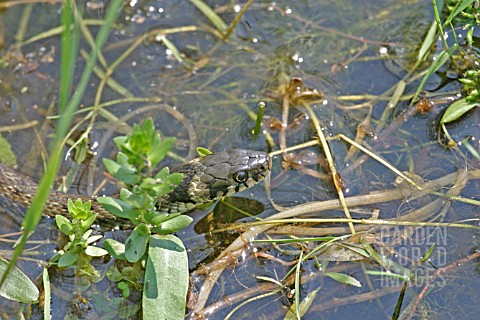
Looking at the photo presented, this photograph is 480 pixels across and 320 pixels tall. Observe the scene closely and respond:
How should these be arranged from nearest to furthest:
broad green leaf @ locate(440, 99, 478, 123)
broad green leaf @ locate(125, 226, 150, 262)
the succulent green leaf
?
1. the succulent green leaf
2. broad green leaf @ locate(125, 226, 150, 262)
3. broad green leaf @ locate(440, 99, 478, 123)

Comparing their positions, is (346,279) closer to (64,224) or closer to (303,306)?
(303,306)

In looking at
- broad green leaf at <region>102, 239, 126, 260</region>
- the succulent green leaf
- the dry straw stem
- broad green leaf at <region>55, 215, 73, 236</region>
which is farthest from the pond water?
the succulent green leaf

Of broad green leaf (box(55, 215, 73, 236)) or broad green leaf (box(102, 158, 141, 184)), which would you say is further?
broad green leaf (box(55, 215, 73, 236))

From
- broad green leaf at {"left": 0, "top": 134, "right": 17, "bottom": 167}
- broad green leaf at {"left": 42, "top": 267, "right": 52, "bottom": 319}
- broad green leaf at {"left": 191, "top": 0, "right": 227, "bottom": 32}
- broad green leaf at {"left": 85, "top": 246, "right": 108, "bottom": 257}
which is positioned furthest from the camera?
broad green leaf at {"left": 191, "top": 0, "right": 227, "bottom": 32}

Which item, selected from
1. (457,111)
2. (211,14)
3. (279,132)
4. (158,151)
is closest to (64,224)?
(158,151)

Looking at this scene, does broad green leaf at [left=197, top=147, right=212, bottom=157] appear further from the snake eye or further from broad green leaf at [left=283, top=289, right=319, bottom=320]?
broad green leaf at [left=283, top=289, right=319, bottom=320]

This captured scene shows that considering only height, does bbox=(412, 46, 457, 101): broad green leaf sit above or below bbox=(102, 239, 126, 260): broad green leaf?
above
